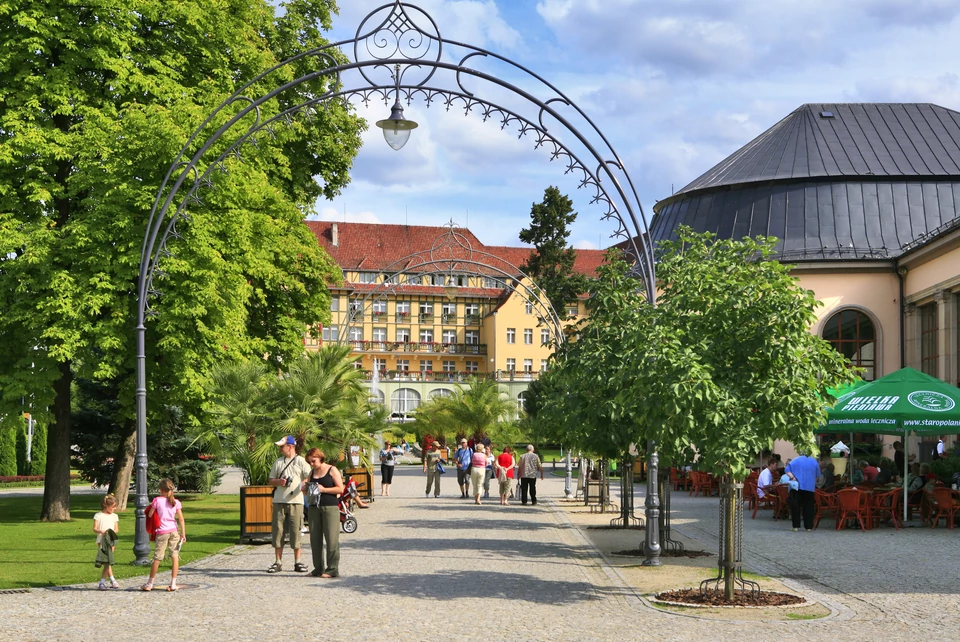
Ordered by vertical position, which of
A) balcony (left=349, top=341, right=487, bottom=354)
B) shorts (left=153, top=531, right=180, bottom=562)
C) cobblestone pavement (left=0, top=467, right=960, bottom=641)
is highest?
balcony (left=349, top=341, right=487, bottom=354)

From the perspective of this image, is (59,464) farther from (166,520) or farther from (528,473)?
(528,473)

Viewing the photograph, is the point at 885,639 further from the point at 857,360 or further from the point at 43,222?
the point at 857,360

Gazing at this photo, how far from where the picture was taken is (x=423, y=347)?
361 ft

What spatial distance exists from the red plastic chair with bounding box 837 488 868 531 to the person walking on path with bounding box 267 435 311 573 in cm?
1181

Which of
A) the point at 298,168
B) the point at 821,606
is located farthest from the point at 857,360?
the point at 821,606

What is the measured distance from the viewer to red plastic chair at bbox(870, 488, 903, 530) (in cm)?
2306

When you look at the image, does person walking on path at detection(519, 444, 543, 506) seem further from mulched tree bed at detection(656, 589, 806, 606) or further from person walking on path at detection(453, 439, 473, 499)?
mulched tree bed at detection(656, 589, 806, 606)

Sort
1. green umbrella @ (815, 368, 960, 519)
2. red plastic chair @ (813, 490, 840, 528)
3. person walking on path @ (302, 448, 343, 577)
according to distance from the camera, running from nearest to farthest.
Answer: person walking on path @ (302, 448, 343, 577), green umbrella @ (815, 368, 960, 519), red plastic chair @ (813, 490, 840, 528)

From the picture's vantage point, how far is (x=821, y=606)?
40.4 ft

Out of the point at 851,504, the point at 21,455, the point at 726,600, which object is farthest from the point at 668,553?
the point at 21,455

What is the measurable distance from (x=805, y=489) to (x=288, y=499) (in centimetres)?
1172

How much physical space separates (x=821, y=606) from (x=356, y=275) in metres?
97.9

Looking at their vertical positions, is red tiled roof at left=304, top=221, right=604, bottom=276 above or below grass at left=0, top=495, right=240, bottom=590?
above

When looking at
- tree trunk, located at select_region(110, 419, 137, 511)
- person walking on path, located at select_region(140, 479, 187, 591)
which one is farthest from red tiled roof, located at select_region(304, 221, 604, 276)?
person walking on path, located at select_region(140, 479, 187, 591)
